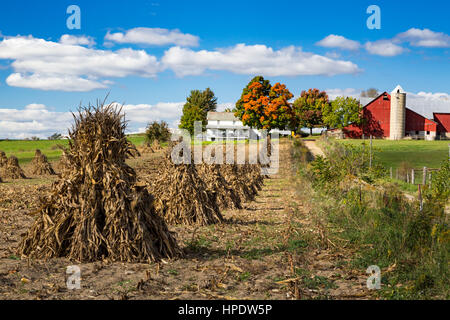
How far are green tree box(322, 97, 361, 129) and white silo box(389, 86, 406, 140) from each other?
524 cm

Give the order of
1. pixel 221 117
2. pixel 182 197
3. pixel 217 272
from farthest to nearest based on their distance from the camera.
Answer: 1. pixel 221 117
2. pixel 182 197
3. pixel 217 272

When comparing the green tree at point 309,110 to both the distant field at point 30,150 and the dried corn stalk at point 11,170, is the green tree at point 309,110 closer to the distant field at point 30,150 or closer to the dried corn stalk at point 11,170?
the distant field at point 30,150

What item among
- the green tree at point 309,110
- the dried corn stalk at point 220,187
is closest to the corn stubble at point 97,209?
the dried corn stalk at point 220,187

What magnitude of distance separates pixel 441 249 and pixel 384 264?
2.95 ft

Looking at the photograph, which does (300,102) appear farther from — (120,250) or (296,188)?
(120,250)

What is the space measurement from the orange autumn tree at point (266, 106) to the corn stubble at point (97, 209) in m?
53.6

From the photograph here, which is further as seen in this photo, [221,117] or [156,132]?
[221,117]

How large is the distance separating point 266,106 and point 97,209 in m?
55.5

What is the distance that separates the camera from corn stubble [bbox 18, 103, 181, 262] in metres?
6.68

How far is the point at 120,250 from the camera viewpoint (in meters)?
6.68

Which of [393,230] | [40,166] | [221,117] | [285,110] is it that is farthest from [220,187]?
[221,117]

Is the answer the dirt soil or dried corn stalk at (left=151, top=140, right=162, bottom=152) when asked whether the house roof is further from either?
the dirt soil

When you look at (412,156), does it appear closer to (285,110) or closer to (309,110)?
(285,110)

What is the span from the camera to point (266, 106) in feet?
201
